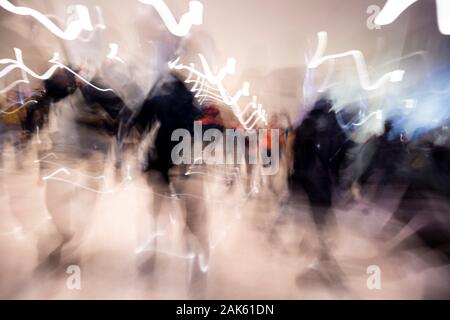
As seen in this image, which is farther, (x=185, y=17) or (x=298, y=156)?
(x=298, y=156)

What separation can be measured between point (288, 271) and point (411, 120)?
1368mm

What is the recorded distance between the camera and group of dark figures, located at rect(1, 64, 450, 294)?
1.46 meters

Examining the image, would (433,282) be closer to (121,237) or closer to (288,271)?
(288,271)

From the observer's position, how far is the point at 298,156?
5.02ft

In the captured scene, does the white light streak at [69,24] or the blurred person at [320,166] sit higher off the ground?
the white light streak at [69,24]

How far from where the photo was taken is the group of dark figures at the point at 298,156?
1461 mm

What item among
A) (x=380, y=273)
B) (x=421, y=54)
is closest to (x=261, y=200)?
(x=380, y=273)

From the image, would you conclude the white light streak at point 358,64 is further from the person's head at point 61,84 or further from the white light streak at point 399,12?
the person's head at point 61,84

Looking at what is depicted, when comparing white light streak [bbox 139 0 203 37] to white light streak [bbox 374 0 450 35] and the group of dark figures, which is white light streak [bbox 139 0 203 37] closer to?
the group of dark figures

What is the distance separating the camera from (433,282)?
1467 millimetres

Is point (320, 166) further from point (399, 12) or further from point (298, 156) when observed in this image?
point (399, 12)

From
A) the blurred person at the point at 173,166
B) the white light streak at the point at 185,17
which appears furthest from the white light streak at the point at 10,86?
the white light streak at the point at 185,17

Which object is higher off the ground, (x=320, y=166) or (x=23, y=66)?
(x=23, y=66)

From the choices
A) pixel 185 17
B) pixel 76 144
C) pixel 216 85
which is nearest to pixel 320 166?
pixel 216 85
